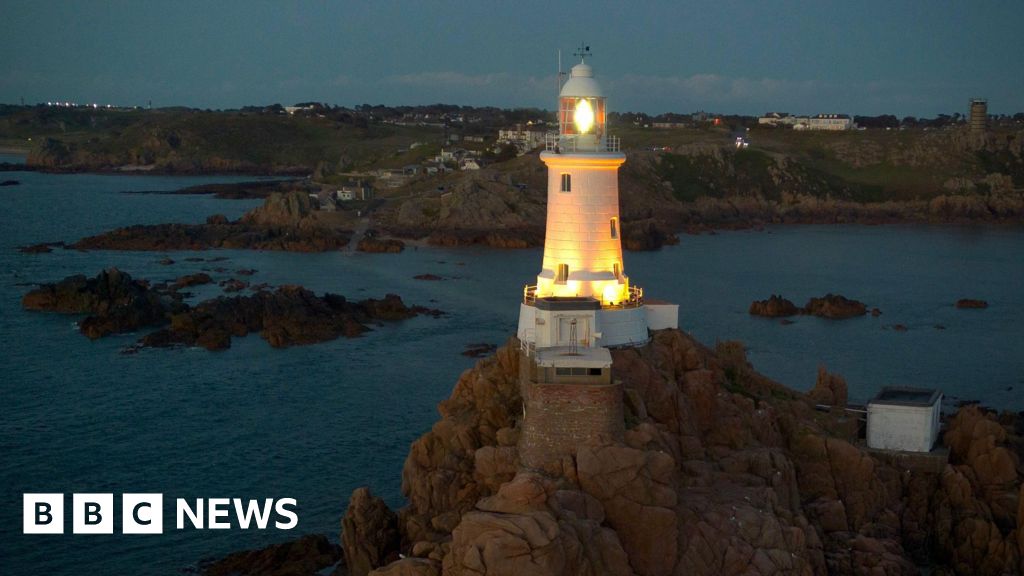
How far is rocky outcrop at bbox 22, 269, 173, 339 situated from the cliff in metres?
24.5

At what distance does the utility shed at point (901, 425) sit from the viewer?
71.4 feet

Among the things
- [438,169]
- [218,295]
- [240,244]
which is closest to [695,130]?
[438,169]

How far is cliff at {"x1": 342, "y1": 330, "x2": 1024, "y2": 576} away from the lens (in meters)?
15.7

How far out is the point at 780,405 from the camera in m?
22.1

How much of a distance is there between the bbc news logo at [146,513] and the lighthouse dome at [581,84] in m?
9.73

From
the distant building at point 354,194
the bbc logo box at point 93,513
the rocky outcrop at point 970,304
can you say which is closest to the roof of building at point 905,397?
the bbc logo box at point 93,513

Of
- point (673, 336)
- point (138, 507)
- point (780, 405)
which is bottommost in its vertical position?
point (138, 507)

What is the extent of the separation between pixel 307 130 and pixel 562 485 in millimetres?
163208

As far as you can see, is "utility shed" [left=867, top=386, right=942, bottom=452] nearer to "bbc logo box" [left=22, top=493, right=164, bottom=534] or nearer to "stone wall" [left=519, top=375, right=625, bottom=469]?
"stone wall" [left=519, top=375, right=625, bottom=469]

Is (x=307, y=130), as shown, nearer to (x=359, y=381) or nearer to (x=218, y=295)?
(x=218, y=295)

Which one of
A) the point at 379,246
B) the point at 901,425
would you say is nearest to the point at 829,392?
the point at 901,425

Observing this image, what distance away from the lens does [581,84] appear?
68.1 ft

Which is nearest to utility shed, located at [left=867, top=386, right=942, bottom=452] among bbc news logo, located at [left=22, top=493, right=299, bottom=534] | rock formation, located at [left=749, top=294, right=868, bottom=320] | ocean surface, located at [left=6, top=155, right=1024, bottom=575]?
ocean surface, located at [left=6, top=155, right=1024, bottom=575]

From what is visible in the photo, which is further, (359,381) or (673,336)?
(359,381)
